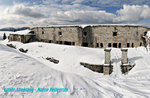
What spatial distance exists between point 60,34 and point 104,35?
380 inches

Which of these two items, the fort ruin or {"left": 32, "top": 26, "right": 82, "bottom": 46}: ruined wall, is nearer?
the fort ruin

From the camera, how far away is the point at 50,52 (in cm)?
1761

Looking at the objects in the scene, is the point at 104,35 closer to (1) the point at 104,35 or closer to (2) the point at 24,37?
(1) the point at 104,35

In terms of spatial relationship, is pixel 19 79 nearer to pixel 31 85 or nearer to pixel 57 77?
pixel 31 85

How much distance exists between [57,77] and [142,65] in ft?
33.8

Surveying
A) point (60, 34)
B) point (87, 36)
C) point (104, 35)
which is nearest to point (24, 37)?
point (60, 34)

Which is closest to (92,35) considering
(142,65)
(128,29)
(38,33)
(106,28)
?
(106,28)

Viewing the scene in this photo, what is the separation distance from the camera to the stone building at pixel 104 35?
772 inches

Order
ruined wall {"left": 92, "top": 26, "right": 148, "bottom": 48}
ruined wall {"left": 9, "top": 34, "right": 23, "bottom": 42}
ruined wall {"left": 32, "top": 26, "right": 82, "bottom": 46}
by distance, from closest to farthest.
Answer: ruined wall {"left": 92, "top": 26, "right": 148, "bottom": 48} → ruined wall {"left": 32, "top": 26, "right": 82, "bottom": 46} → ruined wall {"left": 9, "top": 34, "right": 23, "bottom": 42}

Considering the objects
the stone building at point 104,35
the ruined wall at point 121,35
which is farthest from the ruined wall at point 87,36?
the ruined wall at point 121,35

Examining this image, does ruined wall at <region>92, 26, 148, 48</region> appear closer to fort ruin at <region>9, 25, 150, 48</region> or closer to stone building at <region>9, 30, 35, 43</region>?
fort ruin at <region>9, 25, 150, 48</region>

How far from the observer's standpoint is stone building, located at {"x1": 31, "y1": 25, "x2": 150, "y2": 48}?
1961cm

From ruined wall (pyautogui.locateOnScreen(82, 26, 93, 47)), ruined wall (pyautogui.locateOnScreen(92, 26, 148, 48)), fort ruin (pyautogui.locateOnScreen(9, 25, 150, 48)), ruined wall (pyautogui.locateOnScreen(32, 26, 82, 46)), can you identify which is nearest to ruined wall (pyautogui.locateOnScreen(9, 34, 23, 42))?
ruined wall (pyautogui.locateOnScreen(32, 26, 82, 46))

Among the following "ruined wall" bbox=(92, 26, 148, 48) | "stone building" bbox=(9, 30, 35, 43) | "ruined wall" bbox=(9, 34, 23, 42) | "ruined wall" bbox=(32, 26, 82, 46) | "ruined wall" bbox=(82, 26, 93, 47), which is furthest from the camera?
"ruined wall" bbox=(9, 34, 23, 42)
